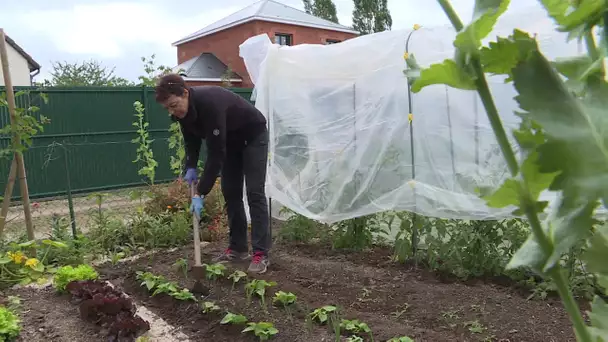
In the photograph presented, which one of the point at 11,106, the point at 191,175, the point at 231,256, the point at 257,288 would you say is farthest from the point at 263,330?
the point at 11,106

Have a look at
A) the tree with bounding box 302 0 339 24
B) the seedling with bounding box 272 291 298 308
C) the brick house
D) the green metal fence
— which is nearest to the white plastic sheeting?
the seedling with bounding box 272 291 298 308

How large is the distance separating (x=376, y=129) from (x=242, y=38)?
18.3 meters

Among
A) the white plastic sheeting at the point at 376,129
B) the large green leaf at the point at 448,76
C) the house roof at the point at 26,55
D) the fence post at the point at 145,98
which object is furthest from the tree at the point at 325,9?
the large green leaf at the point at 448,76

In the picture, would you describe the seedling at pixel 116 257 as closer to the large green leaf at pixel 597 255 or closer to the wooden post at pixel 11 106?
the wooden post at pixel 11 106

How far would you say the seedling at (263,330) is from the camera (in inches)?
120

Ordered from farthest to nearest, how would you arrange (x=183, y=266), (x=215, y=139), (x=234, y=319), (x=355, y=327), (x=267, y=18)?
(x=267, y=18) → (x=183, y=266) → (x=215, y=139) → (x=234, y=319) → (x=355, y=327)

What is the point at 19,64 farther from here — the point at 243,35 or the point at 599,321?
the point at 599,321

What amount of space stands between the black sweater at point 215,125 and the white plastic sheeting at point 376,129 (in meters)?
0.62

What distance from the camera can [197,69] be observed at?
20.6 meters

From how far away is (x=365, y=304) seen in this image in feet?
12.0

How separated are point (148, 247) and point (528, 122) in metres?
5.33

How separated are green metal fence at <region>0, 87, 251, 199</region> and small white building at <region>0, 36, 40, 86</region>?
15.3 metres

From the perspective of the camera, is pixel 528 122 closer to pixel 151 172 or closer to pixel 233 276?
pixel 233 276

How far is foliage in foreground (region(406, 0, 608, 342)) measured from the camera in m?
0.31
